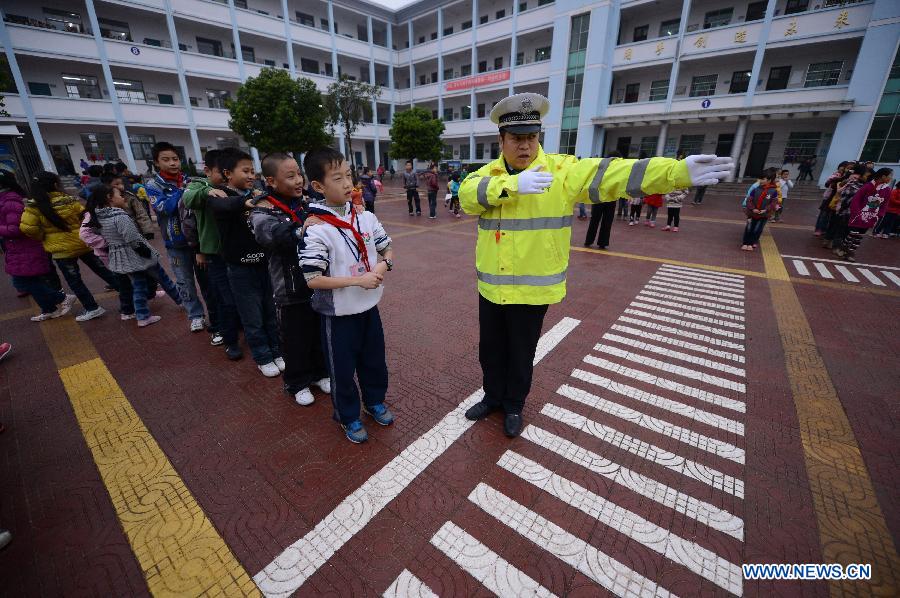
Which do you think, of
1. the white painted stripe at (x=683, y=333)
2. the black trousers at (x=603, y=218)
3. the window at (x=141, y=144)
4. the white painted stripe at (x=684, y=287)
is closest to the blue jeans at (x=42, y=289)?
the white painted stripe at (x=683, y=333)

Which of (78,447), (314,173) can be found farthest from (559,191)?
(78,447)

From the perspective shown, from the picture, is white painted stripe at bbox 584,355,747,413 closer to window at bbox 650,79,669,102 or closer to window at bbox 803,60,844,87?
window at bbox 803,60,844,87

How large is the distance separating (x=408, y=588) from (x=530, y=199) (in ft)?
7.14

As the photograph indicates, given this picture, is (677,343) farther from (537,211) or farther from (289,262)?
(289,262)

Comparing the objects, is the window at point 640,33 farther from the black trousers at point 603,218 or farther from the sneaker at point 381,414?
the sneaker at point 381,414

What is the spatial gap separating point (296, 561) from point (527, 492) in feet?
4.48

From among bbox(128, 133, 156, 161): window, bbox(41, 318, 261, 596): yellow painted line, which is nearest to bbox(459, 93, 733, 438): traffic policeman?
bbox(41, 318, 261, 596): yellow painted line

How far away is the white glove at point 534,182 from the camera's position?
1.92m

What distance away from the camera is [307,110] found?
19.4 metres

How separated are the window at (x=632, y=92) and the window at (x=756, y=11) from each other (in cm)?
619

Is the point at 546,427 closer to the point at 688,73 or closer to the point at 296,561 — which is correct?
the point at 296,561

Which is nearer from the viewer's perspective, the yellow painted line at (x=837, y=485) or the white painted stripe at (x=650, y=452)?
the yellow painted line at (x=837, y=485)

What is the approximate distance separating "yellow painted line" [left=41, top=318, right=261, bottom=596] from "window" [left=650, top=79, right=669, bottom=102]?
2996 cm

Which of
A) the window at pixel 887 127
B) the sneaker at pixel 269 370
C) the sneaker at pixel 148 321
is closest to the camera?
the sneaker at pixel 269 370
